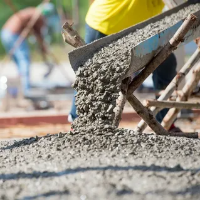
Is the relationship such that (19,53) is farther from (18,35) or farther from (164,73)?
(164,73)

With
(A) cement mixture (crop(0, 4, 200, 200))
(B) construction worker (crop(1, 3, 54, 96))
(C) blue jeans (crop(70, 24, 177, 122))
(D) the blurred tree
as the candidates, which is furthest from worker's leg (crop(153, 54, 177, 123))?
(D) the blurred tree

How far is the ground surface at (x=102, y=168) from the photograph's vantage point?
3.18 metres

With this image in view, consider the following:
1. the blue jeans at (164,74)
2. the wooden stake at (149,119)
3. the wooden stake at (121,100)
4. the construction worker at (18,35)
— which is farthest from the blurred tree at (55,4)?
the wooden stake at (121,100)

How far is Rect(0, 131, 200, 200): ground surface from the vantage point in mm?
3184

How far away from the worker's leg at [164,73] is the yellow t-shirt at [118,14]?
0.61m

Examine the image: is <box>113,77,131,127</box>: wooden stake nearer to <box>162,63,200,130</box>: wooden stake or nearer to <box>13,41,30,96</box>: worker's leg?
<box>162,63,200,130</box>: wooden stake

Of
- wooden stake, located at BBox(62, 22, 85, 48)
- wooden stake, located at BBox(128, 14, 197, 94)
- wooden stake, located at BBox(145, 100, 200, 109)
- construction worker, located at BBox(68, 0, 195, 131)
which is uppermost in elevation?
construction worker, located at BBox(68, 0, 195, 131)

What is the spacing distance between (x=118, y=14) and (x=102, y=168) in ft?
7.19

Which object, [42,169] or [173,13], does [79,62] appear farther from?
[173,13]

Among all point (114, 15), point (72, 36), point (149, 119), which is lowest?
point (149, 119)

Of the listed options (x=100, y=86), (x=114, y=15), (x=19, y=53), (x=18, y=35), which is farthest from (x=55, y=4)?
(x=100, y=86)

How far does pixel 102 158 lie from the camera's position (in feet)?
11.8

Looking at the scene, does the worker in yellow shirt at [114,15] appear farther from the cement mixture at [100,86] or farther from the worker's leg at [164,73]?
the cement mixture at [100,86]

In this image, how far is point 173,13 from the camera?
5137 mm
